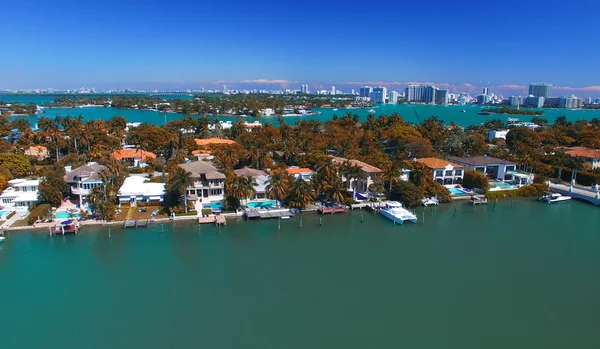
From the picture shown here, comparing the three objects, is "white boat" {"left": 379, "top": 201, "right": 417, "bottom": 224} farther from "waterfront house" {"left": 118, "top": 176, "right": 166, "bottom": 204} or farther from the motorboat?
"waterfront house" {"left": 118, "top": 176, "right": 166, "bottom": 204}

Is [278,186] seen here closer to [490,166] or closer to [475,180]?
[475,180]

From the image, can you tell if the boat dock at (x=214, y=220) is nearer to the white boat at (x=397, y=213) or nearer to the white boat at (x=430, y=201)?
the white boat at (x=397, y=213)

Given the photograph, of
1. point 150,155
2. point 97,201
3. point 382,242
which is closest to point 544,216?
point 382,242

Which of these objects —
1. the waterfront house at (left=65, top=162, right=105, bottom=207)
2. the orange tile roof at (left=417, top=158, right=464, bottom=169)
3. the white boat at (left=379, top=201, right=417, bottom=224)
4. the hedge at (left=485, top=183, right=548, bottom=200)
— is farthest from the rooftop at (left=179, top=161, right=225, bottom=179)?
the hedge at (left=485, top=183, right=548, bottom=200)

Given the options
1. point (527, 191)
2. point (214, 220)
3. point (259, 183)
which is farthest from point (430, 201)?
point (214, 220)

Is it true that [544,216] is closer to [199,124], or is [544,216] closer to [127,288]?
[127,288]

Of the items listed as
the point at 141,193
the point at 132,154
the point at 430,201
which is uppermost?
the point at 132,154

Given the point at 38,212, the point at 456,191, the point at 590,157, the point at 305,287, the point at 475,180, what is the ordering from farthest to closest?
1. the point at 590,157
2. the point at 475,180
3. the point at 456,191
4. the point at 38,212
5. the point at 305,287
